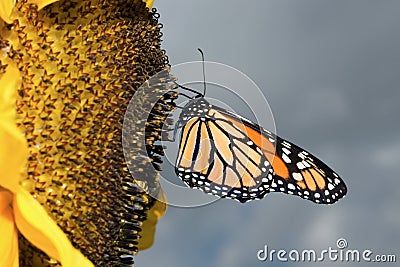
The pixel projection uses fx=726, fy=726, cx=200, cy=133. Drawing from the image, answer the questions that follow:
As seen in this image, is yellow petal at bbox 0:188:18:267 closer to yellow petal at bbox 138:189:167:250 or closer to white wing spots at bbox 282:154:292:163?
yellow petal at bbox 138:189:167:250

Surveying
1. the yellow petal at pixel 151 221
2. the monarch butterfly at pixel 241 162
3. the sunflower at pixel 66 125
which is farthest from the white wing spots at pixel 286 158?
the sunflower at pixel 66 125

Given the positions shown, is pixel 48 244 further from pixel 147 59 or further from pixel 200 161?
pixel 200 161

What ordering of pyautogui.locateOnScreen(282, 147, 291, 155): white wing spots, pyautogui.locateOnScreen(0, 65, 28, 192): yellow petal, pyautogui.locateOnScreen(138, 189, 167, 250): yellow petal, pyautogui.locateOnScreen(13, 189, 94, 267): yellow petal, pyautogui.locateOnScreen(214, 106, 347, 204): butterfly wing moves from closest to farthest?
pyautogui.locateOnScreen(0, 65, 28, 192): yellow petal < pyautogui.locateOnScreen(13, 189, 94, 267): yellow petal < pyautogui.locateOnScreen(138, 189, 167, 250): yellow petal < pyautogui.locateOnScreen(214, 106, 347, 204): butterfly wing < pyautogui.locateOnScreen(282, 147, 291, 155): white wing spots

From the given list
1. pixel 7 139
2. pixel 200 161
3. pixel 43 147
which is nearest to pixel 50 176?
pixel 43 147

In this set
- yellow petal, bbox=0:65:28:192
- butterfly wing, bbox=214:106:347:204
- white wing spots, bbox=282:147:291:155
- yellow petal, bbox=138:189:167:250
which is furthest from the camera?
white wing spots, bbox=282:147:291:155

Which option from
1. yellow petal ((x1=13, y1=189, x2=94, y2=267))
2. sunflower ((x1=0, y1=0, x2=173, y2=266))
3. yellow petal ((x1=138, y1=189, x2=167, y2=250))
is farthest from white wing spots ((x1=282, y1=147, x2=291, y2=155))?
yellow petal ((x1=13, y1=189, x2=94, y2=267))

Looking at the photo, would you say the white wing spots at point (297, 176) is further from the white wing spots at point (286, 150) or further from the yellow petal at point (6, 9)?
the yellow petal at point (6, 9)

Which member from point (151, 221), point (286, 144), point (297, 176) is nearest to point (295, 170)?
point (297, 176)
